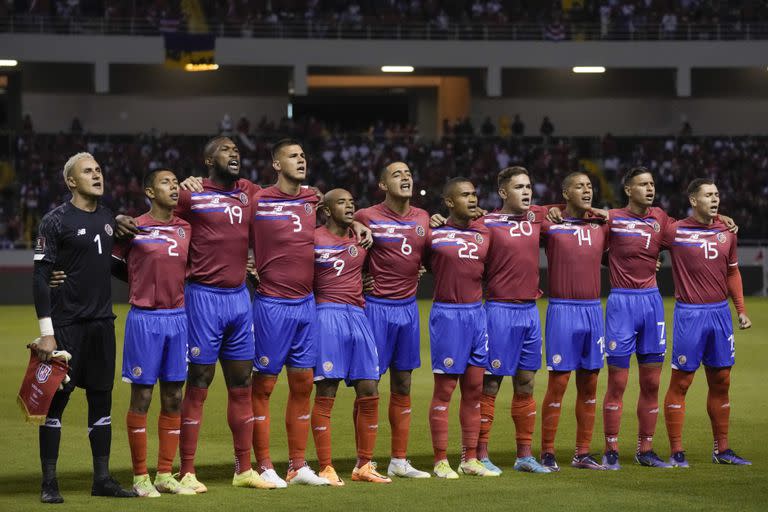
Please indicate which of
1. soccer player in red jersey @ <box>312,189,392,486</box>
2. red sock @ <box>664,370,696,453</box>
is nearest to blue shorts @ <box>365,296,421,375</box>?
soccer player in red jersey @ <box>312,189,392,486</box>

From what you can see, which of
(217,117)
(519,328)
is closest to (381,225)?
(519,328)

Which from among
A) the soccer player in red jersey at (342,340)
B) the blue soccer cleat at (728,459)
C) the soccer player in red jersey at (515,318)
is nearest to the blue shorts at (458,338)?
the soccer player in red jersey at (515,318)

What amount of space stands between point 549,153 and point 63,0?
14278 mm

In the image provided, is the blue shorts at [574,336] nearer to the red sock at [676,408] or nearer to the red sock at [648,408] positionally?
the red sock at [648,408]

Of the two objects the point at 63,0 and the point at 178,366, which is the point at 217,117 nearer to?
the point at 63,0

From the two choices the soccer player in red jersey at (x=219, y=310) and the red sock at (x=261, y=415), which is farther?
the red sock at (x=261, y=415)

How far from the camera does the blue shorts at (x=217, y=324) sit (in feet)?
32.7

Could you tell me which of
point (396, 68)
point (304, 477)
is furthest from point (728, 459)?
point (396, 68)

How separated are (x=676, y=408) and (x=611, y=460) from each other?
0.74 m

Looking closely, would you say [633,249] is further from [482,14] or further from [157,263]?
[482,14]

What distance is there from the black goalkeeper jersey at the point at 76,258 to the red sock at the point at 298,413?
61.0 inches

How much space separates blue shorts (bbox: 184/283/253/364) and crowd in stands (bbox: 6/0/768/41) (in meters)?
30.1

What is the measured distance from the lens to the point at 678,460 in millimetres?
11312

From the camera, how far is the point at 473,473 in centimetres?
1070
